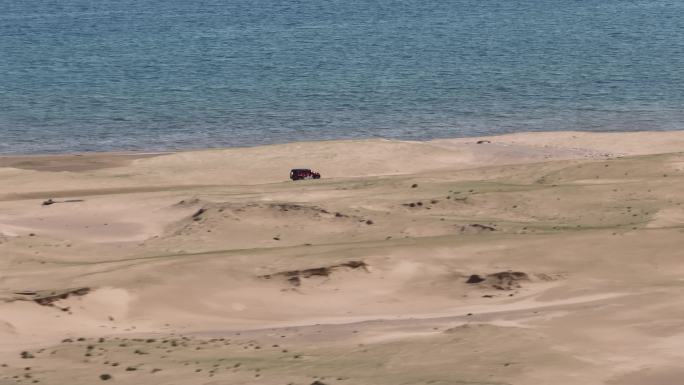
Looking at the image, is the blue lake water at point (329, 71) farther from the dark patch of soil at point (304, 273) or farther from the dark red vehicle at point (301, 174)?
the dark patch of soil at point (304, 273)

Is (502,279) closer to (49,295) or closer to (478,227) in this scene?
(478,227)

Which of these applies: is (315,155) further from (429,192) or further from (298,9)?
(298,9)

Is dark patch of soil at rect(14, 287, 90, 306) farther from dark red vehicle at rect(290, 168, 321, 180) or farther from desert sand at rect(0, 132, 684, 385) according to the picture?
dark red vehicle at rect(290, 168, 321, 180)

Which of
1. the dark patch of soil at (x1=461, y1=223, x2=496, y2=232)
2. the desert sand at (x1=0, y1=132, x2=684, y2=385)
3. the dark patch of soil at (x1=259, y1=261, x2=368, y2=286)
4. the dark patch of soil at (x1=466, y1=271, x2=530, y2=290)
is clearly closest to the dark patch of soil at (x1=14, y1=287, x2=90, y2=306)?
the desert sand at (x1=0, y1=132, x2=684, y2=385)

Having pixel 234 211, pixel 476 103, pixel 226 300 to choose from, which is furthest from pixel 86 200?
pixel 476 103

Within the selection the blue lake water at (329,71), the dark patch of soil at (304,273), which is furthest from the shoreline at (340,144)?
the dark patch of soil at (304,273)

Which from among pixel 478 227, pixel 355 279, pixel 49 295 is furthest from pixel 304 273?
pixel 478 227
